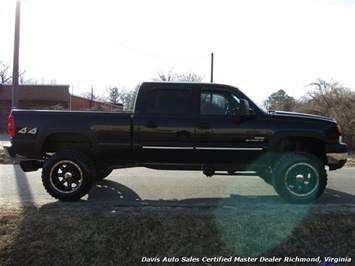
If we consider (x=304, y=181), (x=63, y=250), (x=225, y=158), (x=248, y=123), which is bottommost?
(x=63, y=250)

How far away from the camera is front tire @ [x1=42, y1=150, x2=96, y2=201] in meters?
5.42

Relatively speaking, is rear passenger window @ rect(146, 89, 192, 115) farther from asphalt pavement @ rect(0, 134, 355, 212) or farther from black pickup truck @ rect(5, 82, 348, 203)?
asphalt pavement @ rect(0, 134, 355, 212)

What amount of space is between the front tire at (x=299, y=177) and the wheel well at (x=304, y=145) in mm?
318

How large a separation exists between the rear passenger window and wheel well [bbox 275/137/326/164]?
1749 millimetres

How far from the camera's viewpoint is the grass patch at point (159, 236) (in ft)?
12.5

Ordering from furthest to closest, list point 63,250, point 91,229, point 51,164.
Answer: point 51,164 < point 91,229 < point 63,250

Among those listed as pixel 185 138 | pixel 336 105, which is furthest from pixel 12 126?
pixel 336 105

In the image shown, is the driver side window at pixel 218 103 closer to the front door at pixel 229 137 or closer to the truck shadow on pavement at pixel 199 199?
the front door at pixel 229 137

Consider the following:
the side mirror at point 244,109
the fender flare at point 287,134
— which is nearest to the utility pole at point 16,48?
the side mirror at point 244,109

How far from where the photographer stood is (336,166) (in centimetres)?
566

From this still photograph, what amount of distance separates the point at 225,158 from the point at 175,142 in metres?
0.90

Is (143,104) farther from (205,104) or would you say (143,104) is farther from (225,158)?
(225,158)

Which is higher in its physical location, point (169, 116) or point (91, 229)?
point (169, 116)

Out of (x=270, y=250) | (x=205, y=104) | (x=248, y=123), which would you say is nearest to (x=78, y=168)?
(x=205, y=104)
